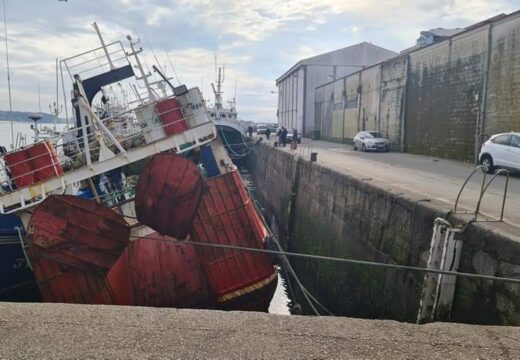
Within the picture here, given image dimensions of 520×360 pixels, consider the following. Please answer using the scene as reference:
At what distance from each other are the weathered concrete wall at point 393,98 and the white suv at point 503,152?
11709 mm

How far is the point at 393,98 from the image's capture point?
27328mm

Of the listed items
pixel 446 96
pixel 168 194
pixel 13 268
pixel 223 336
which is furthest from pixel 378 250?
pixel 446 96

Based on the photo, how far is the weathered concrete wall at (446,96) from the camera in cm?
1917

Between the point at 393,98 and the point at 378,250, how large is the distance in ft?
68.8

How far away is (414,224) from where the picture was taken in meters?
7.16

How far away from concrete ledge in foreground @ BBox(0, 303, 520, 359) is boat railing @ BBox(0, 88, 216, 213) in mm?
4819

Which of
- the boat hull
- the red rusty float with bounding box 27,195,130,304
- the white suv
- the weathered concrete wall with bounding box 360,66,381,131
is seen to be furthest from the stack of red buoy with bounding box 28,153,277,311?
the weathered concrete wall with bounding box 360,66,381,131

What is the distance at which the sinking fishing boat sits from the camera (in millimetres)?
7469

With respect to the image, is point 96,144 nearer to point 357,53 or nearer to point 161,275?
point 161,275

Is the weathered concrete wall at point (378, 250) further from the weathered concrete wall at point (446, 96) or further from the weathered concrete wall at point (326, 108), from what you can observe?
the weathered concrete wall at point (326, 108)

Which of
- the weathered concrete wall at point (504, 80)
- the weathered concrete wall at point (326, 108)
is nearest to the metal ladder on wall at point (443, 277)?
the weathered concrete wall at point (504, 80)

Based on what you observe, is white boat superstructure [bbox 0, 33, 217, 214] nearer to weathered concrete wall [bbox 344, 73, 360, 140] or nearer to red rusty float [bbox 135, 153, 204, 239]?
red rusty float [bbox 135, 153, 204, 239]

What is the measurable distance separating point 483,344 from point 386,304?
14.5 feet

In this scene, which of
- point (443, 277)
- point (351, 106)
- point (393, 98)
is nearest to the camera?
point (443, 277)
